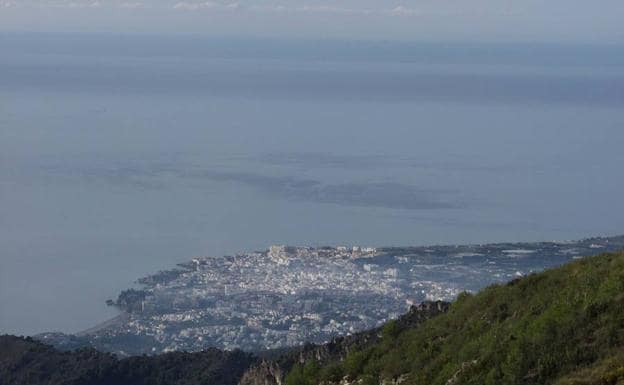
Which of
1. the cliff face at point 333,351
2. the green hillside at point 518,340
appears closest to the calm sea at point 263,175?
the cliff face at point 333,351

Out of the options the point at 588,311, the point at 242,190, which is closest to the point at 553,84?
the point at 242,190

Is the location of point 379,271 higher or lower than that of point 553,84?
lower

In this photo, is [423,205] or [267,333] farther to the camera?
[423,205]

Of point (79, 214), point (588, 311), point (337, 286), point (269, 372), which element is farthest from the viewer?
point (79, 214)

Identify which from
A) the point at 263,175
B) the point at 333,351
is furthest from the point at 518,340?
the point at 263,175

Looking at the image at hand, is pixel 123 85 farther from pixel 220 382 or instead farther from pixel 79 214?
pixel 220 382
